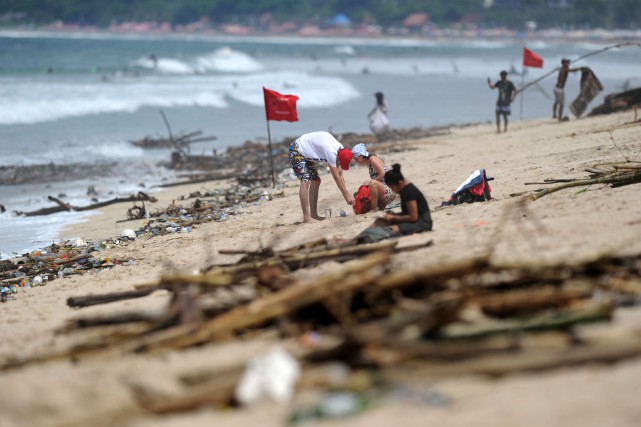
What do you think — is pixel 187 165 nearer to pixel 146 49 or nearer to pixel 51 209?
pixel 51 209

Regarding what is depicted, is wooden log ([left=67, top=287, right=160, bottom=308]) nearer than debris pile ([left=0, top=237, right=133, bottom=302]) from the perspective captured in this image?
Yes

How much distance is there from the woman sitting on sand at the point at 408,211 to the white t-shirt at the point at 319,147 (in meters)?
2.05

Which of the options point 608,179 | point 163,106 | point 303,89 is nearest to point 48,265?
point 608,179

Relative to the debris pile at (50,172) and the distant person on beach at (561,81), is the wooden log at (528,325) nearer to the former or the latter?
the debris pile at (50,172)

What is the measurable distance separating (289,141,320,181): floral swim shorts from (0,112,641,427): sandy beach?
1.97 ft

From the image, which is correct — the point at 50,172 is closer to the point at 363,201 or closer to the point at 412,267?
the point at 363,201

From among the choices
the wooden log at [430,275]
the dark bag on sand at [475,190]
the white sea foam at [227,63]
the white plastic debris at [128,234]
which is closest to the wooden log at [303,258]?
the wooden log at [430,275]

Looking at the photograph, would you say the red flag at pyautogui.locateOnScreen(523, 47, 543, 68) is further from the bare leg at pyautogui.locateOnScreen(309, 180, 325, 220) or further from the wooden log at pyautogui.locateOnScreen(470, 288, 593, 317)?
the wooden log at pyautogui.locateOnScreen(470, 288, 593, 317)

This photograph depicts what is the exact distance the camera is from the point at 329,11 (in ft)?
436

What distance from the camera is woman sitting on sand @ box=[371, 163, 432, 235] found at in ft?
25.8

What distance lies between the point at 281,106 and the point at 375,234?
5.53 metres

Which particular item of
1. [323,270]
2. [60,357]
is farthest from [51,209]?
[60,357]

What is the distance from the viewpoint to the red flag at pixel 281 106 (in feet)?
41.8

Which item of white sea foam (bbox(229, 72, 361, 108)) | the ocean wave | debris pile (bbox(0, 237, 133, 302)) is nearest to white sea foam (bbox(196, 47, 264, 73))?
white sea foam (bbox(229, 72, 361, 108))
